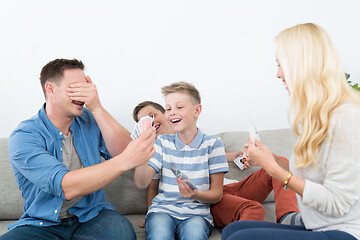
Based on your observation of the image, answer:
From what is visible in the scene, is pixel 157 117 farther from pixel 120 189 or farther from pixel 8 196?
pixel 8 196

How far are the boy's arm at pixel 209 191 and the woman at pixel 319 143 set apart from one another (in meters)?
0.48

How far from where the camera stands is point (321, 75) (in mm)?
1474

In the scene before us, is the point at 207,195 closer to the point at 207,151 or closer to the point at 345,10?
the point at 207,151

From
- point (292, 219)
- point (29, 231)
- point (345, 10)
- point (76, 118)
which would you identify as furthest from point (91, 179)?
point (345, 10)

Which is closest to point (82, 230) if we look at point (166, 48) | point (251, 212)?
point (251, 212)

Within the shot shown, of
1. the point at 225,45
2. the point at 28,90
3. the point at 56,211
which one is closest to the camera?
the point at 56,211

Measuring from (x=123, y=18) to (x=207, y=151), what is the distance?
1.41 meters

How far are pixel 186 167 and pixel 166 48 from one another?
4.17 ft

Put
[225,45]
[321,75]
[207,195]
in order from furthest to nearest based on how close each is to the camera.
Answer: [225,45] → [207,195] → [321,75]

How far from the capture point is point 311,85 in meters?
1.47

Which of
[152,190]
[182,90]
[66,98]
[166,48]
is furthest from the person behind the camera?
[166,48]

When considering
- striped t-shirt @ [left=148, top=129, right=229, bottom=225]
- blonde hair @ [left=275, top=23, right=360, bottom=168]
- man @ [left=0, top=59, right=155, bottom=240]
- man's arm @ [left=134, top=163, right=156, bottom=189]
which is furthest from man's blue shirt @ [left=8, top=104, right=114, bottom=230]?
blonde hair @ [left=275, top=23, right=360, bottom=168]

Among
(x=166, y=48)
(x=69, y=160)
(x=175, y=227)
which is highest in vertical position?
(x=166, y=48)

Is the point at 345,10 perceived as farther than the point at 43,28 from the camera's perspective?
Yes
